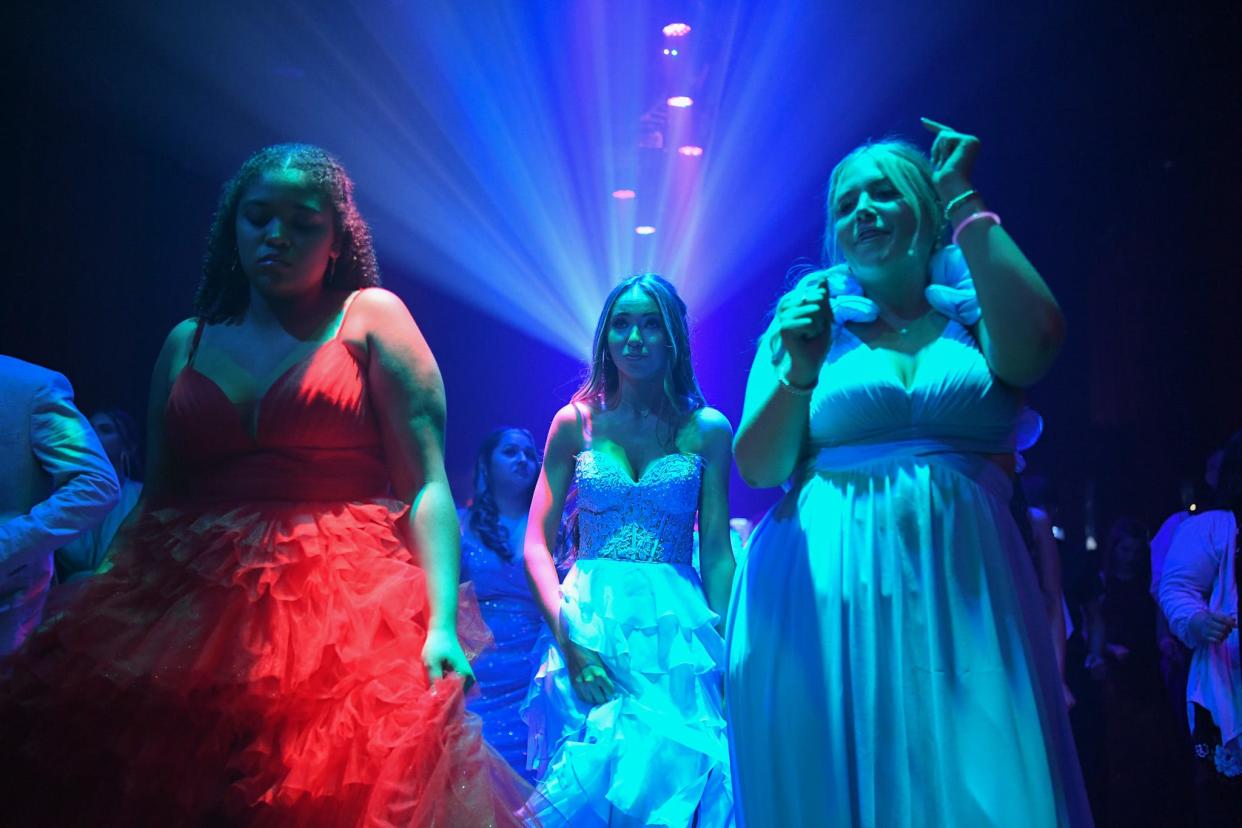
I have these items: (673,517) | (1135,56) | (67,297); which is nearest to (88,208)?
(67,297)

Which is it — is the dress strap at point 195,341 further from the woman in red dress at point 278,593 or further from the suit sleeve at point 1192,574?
the suit sleeve at point 1192,574

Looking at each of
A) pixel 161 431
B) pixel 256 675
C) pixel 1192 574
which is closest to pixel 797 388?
pixel 256 675

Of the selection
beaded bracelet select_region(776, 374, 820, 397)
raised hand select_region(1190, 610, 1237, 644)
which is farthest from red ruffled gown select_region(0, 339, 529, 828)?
raised hand select_region(1190, 610, 1237, 644)

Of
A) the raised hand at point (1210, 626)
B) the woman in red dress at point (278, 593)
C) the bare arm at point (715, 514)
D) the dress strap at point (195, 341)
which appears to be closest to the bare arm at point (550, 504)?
the bare arm at point (715, 514)

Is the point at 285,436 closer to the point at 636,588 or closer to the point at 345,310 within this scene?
the point at 345,310

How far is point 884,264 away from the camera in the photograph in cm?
201

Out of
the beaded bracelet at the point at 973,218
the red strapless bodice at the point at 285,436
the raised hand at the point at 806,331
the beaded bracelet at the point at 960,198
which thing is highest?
the beaded bracelet at the point at 960,198

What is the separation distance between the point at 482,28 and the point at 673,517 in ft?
11.8

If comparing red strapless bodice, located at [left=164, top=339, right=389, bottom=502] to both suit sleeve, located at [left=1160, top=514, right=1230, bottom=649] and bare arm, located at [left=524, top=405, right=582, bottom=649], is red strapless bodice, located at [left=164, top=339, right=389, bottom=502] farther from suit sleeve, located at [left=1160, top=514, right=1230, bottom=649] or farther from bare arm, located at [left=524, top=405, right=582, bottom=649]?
suit sleeve, located at [left=1160, top=514, right=1230, bottom=649]

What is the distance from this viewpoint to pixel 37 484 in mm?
3455

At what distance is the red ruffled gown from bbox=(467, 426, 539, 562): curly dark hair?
9.99ft

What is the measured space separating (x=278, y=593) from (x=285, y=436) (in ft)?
1.06

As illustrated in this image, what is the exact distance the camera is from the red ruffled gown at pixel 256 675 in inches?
59.6

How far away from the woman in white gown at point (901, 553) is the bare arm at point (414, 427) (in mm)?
602
